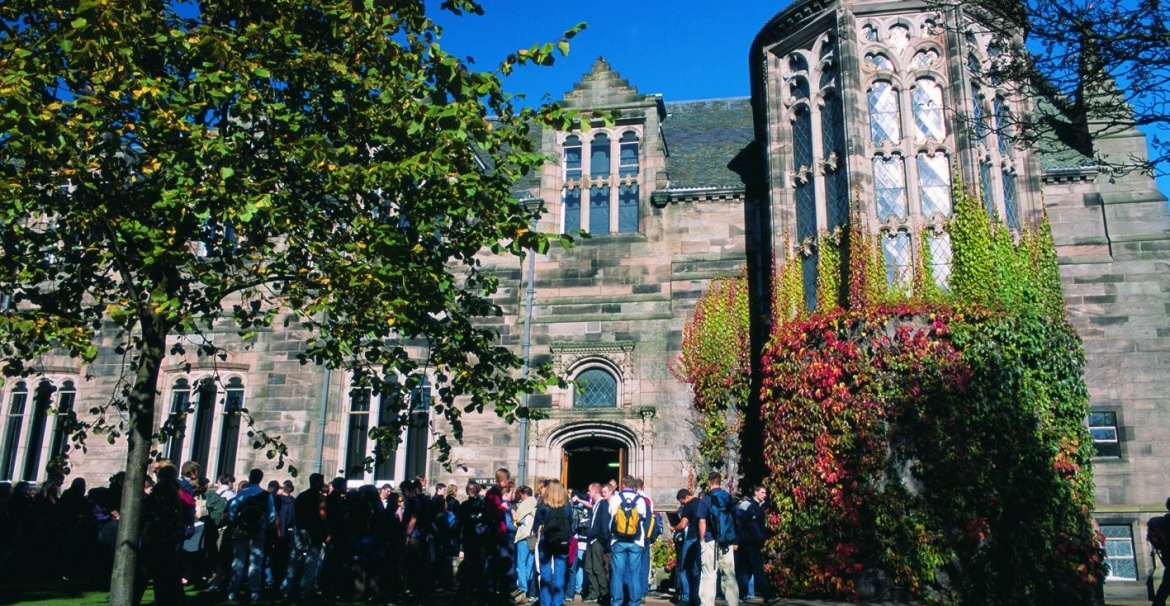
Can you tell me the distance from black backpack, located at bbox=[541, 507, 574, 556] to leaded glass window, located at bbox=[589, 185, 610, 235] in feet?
31.8

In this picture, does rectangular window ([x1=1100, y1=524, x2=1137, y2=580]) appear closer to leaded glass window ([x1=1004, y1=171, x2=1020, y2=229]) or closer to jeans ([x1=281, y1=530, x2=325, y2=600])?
leaded glass window ([x1=1004, y1=171, x2=1020, y2=229])

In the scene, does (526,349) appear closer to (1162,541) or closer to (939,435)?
(939,435)

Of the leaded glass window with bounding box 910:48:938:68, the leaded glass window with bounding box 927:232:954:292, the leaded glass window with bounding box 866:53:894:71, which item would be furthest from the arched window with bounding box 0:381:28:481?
the leaded glass window with bounding box 910:48:938:68

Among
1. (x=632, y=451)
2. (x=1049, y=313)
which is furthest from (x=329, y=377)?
(x=1049, y=313)

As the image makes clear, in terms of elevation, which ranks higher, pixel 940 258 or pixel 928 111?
pixel 928 111

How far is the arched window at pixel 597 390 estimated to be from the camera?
19.8 metres

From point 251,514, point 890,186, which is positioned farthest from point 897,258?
point 251,514

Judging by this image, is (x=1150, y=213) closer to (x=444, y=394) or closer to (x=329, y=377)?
(x=444, y=394)

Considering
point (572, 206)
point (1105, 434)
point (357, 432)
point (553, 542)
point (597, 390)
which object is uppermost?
point (572, 206)

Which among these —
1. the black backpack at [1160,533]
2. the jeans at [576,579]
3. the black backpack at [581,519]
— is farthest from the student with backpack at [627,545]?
the black backpack at [1160,533]

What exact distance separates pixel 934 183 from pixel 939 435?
5151mm

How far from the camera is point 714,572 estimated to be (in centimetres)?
1234

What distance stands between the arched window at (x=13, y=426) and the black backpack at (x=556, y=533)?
665 inches

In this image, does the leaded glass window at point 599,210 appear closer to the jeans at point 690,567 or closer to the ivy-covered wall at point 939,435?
the ivy-covered wall at point 939,435
